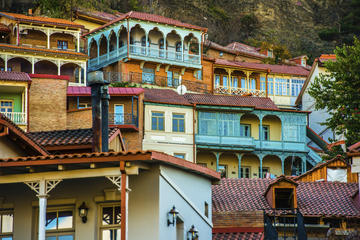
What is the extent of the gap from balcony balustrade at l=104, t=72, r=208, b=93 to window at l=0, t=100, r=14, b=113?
11554 mm

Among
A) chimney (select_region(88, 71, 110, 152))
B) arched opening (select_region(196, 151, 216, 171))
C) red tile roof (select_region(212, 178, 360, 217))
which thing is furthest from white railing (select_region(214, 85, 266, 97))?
chimney (select_region(88, 71, 110, 152))

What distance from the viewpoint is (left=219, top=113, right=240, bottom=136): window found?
5325cm

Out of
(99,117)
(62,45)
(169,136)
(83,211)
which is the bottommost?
(83,211)

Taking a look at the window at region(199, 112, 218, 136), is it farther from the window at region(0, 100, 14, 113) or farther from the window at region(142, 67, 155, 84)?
the window at region(0, 100, 14, 113)

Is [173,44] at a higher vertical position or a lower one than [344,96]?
higher

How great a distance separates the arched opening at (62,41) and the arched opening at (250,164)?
15.9 m

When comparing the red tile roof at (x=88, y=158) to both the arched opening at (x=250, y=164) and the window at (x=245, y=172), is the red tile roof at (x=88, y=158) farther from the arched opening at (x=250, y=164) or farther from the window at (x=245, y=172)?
the arched opening at (x=250, y=164)

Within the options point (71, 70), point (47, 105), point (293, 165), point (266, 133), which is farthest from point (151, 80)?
point (47, 105)

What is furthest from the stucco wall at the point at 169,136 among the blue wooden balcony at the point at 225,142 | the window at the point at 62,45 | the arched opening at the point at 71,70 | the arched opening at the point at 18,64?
the window at the point at 62,45

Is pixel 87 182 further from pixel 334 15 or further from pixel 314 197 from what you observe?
pixel 334 15

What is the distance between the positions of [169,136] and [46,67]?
41.5ft

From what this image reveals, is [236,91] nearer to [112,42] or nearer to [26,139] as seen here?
[112,42]

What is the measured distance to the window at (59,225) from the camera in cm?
2141

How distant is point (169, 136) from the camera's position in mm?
50906
